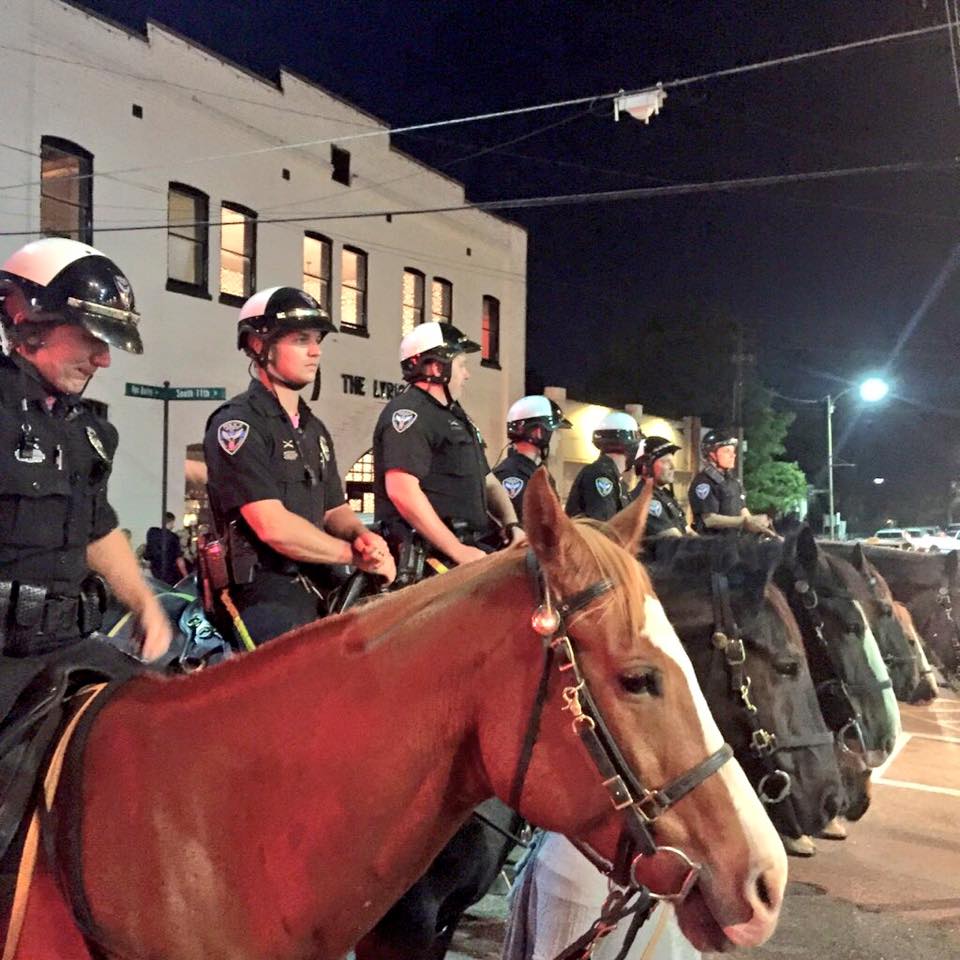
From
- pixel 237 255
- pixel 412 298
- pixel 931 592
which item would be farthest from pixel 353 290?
pixel 931 592

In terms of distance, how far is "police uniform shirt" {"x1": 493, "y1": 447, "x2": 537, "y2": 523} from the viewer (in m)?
6.66

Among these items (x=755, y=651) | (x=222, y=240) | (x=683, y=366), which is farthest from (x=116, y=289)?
(x=683, y=366)

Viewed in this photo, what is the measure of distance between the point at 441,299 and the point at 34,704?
20481 mm

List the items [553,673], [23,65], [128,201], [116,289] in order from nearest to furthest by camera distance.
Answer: [553,673] < [116,289] < [23,65] < [128,201]

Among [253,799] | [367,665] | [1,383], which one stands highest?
[1,383]

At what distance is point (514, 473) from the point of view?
7008 millimetres

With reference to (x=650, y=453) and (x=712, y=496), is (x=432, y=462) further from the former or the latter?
(x=712, y=496)

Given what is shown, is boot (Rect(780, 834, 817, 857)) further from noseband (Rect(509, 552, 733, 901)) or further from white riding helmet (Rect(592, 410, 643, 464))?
noseband (Rect(509, 552, 733, 901))

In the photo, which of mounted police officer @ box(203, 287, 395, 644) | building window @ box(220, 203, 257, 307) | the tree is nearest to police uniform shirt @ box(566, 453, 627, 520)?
mounted police officer @ box(203, 287, 395, 644)

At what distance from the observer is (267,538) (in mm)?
3500

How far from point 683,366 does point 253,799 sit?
4010cm

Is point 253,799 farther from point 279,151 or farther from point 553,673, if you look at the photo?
point 279,151

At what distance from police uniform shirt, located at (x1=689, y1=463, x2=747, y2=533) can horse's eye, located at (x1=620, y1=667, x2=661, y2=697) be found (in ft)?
22.9

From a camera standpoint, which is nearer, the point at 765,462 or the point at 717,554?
the point at 717,554
